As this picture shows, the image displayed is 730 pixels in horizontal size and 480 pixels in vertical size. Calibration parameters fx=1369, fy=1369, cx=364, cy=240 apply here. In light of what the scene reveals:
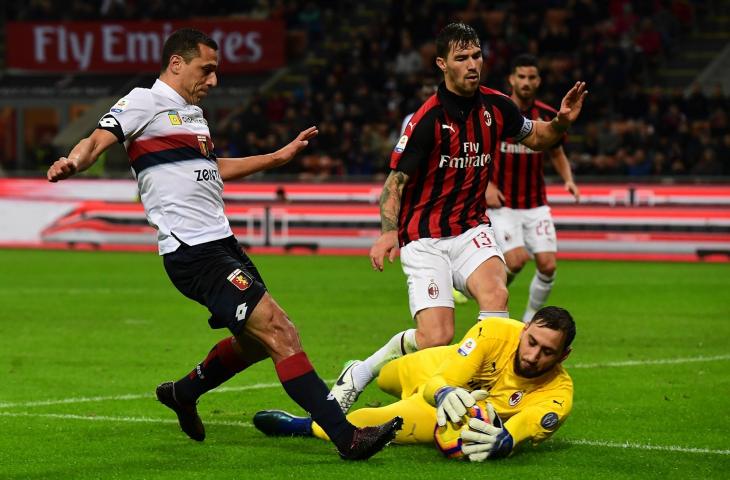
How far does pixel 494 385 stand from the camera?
769 cm

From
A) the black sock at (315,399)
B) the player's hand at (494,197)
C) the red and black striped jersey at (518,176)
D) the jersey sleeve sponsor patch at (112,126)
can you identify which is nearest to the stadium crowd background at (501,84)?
the red and black striped jersey at (518,176)

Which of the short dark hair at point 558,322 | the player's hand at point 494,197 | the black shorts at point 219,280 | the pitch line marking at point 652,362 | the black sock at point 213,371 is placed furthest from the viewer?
the player's hand at point 494,197

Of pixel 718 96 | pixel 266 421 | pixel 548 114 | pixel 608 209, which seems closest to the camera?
pixel 266 421

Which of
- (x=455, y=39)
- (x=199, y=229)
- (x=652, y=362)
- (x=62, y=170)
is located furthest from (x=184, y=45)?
(x=652, y=362)

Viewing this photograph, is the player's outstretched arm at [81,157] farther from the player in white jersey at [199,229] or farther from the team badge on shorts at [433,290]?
the team badge on shorts at [433,290]

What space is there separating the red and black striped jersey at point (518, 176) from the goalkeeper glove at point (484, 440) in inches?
251

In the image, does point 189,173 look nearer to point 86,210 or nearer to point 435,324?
point 435,324

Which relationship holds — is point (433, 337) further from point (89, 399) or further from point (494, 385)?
point (89, 399)

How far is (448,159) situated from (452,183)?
18 cm

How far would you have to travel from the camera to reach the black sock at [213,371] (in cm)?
810

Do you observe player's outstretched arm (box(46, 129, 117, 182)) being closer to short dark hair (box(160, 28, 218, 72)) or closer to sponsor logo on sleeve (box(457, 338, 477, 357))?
short dark hair (box(160, 28, 218, 72))

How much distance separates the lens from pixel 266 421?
27.1 ft

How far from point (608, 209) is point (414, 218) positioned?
15051 mm

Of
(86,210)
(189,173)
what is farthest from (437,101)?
(86,210)
